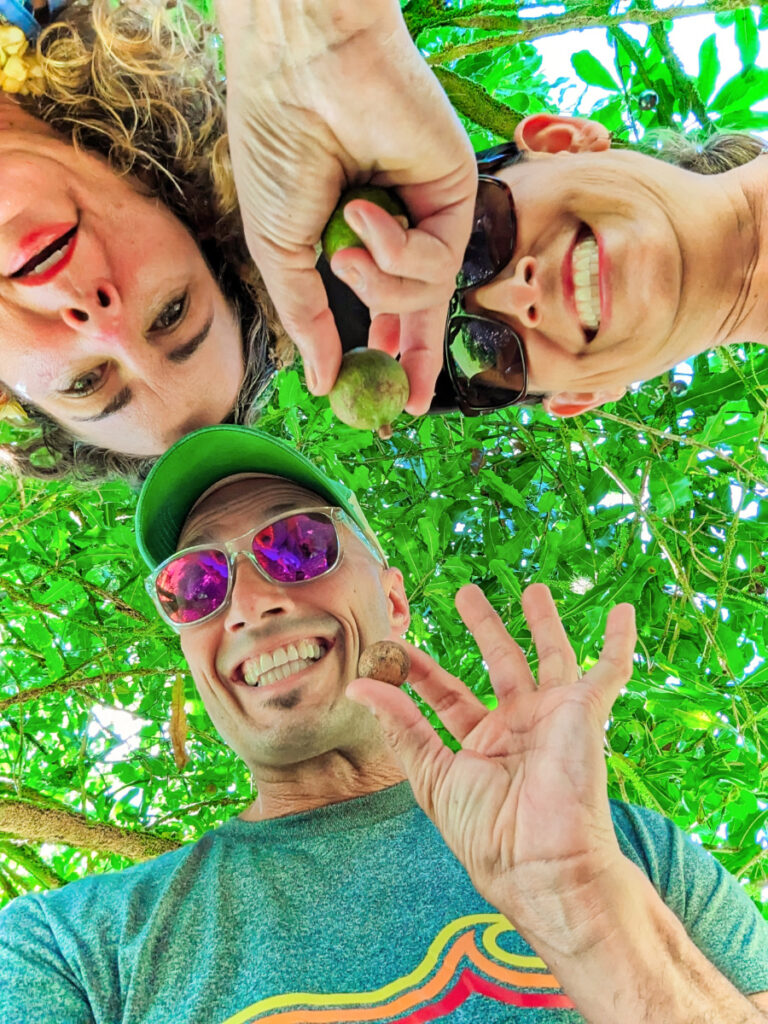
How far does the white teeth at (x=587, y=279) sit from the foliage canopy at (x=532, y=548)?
0.68 m

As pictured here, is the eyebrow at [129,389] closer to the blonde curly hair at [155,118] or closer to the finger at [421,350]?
the blonde curly hair at [155,118]

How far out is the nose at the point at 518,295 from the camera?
192 cm

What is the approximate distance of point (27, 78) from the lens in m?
2.10

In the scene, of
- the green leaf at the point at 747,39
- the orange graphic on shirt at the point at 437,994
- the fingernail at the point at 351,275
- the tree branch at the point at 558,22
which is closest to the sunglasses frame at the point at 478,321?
the fingernail at the point at 351,275

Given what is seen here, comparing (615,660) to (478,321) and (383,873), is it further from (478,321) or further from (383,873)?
(478,321)

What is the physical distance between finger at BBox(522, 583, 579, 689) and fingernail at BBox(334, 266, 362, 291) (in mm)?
889

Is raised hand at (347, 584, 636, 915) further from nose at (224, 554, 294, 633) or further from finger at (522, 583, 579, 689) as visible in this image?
nose at (224, 554, 294, 633)

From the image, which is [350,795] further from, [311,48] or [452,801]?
[311,48]

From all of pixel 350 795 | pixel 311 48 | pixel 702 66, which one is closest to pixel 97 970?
pixel 350 795

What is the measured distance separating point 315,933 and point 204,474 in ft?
4.63

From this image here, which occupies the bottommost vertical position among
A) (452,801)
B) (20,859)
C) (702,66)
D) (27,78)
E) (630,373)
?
(20,859)

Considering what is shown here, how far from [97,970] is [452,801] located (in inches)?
33.0

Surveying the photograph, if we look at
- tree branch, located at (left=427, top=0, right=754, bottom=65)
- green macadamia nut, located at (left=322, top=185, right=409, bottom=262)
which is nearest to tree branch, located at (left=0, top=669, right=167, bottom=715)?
green macadamia nut, located at (left=322, top=185, right=409, bottom=262)

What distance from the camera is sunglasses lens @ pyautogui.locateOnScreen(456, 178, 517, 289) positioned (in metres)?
1.87
